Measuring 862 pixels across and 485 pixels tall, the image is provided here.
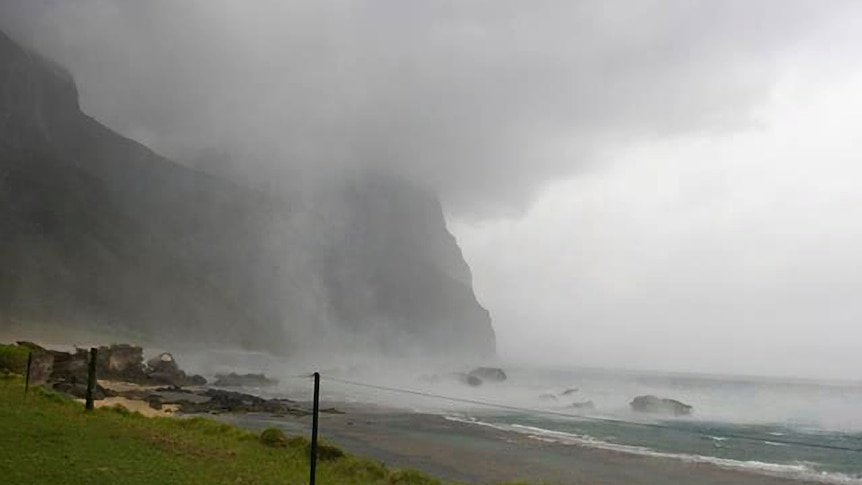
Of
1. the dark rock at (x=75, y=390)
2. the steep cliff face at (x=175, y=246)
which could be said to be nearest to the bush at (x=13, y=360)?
the dark rock at (x=75, y=390)

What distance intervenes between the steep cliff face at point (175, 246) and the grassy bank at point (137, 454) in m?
88.1

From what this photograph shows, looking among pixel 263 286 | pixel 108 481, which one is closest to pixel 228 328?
pixel 263 286

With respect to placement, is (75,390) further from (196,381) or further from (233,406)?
(196,381)

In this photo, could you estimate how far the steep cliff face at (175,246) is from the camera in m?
121

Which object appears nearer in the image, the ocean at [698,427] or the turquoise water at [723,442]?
the turquoise water at [723,442]

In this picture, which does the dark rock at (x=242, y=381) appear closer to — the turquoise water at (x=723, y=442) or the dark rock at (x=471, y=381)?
the turquoise water at (x=723, y=442)

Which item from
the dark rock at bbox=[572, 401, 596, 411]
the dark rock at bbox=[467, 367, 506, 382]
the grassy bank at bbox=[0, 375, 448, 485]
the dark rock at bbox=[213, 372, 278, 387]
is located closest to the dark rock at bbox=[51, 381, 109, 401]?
the grassy bank at bbox=[0, 375, 448, 485]

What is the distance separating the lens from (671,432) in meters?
55.4

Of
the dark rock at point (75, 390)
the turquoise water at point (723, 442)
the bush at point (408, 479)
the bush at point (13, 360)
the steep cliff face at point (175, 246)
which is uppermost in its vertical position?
the steep cliff face at point (175, 246)

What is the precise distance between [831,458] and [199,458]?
38.7m

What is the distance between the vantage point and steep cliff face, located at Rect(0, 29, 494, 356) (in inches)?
4769

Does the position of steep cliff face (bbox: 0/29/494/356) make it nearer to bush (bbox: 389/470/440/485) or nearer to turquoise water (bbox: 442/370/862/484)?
turquoise water (bbox: 442/370/862/484)

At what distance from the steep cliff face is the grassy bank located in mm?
88142

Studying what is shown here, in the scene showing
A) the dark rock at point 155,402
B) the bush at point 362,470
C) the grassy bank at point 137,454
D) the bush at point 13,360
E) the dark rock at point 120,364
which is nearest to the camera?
the grassy bank at point 137,454
